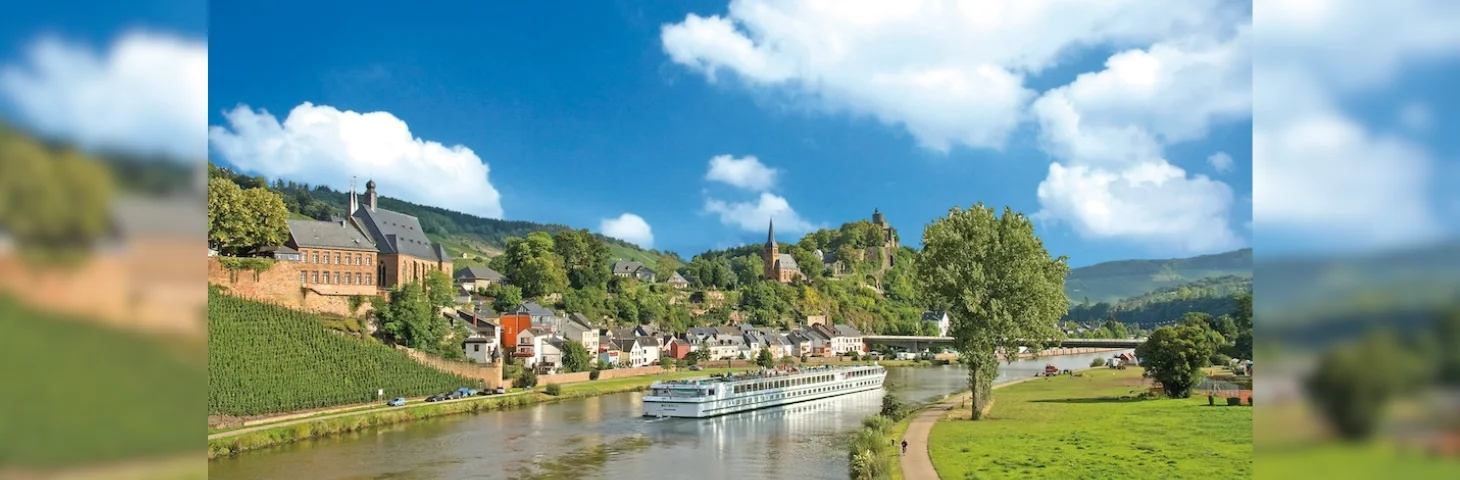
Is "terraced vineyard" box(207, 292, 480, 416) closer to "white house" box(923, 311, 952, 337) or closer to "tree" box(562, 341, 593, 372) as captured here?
"tree" box(562, 341, 593, 372)

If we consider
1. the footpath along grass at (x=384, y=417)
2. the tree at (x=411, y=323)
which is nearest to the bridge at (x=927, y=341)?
the footpath along grass at (x=384, y=417)

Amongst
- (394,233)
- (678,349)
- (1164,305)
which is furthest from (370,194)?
(1164,305)

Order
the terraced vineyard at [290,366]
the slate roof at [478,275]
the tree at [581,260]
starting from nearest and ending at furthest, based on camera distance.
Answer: the terraced vineyard at [290,366] → the slate roof at [478,275] → the tree at [581,260]

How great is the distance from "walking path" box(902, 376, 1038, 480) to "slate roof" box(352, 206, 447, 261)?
26441mm

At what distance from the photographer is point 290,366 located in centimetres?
2745

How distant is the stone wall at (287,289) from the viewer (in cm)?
2925

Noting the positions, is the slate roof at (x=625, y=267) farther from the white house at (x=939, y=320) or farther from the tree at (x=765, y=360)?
the white house at (x=939, y=320)

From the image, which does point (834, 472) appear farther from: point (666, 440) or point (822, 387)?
Answer: point (822, 387)

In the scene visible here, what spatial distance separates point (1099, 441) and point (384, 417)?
772 inches

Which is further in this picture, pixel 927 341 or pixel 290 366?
pixel 927 341

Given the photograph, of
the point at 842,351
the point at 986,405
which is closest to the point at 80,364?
the point at 986,405

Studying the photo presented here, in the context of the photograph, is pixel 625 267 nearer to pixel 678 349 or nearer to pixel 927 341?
pixel 678 349

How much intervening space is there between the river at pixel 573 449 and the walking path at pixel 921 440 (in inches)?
62.1

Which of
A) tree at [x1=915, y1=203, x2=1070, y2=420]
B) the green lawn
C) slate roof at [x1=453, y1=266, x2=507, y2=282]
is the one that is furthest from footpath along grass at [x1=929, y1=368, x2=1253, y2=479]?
slate roof at [x1=453, y1=266, x2=507, y2=282]
